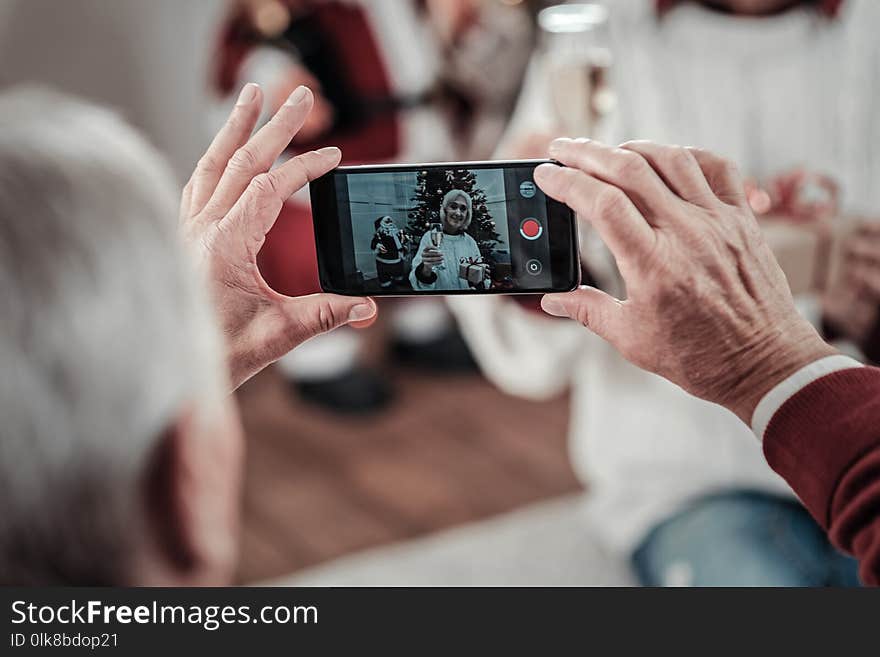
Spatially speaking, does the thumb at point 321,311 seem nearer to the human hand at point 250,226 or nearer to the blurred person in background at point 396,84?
the human hand at point 250,226

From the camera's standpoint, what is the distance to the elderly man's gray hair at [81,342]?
0.30m

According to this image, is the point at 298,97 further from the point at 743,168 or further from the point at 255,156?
the point at 743,168

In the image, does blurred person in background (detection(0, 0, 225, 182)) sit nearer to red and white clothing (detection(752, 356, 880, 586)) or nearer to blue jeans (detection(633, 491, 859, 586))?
blue jeans (detection(633, 491, 859, 586))

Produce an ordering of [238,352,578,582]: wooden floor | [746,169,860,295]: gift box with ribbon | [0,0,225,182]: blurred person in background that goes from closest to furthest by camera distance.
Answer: [746,169,860,295]: gift box with ribbon < [238,352,578,582]: wooden floor < [0,0,225,182]: blurred person in background

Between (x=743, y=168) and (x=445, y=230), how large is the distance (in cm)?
39

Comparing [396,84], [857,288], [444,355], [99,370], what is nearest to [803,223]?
[857,288]

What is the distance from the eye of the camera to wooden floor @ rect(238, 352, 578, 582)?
1.51 m

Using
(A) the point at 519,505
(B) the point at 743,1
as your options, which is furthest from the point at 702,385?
(A) the point at 519,505

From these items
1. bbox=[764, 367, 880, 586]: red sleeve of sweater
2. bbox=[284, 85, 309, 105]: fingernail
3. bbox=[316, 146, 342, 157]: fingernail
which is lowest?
bbox=[764, 367, 880, 586]: red sleeve of sweater

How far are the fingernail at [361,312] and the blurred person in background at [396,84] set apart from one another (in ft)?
3.22

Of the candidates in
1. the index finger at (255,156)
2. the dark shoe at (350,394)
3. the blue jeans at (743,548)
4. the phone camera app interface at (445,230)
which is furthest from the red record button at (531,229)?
the dark shoe at (350,394)

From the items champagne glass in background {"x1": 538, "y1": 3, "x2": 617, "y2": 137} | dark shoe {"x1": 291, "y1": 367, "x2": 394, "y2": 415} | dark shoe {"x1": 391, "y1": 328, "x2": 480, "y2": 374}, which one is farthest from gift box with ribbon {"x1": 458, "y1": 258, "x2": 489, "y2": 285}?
dark shoe {"x1": 391, "y1": 328, "x2": 480, "y2": 374}

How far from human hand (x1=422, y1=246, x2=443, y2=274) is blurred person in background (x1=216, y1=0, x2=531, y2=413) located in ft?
3.24

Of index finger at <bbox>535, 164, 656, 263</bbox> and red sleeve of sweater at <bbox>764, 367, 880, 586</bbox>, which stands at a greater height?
index finger at <bbox>535, 164, 656, 263</bbox>
